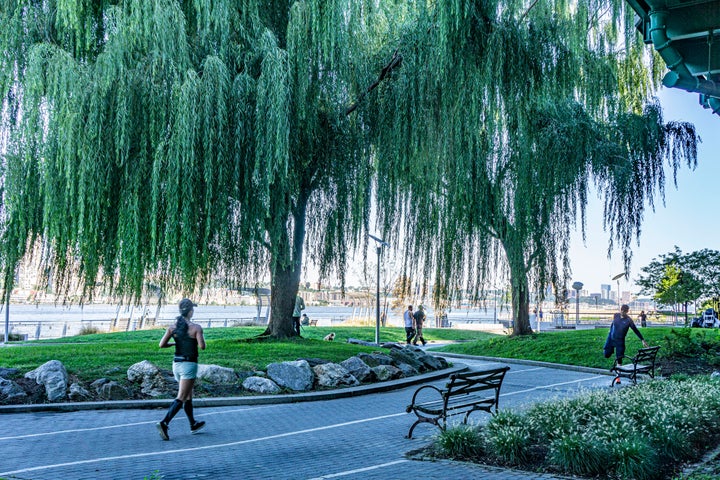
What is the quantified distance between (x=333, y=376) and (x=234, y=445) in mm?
6131

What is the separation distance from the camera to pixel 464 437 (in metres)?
7.90

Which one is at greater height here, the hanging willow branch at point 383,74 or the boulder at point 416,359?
the hanging willow branch at point 383,74

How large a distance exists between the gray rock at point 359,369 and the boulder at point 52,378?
20.8 feet

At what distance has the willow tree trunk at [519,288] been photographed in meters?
19.7

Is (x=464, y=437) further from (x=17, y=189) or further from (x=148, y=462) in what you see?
(x=17, y=189)

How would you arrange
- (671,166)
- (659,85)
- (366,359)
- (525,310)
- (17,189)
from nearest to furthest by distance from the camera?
(17,189) < (366,359) < (671,166) < (659,85) < (525,310)

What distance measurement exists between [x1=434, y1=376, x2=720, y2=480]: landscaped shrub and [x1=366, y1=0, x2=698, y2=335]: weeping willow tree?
630cm

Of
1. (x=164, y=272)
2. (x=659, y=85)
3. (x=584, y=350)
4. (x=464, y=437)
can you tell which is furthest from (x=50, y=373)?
(x=659, y=85)

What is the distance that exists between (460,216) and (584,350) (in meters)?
8.53

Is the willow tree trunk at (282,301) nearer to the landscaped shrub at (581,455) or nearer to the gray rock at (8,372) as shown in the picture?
the gray rock at (8,372)

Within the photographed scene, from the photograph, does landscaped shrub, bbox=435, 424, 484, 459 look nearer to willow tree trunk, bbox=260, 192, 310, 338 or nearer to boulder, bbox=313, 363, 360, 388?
boulder, bbox=313, 363, 360, 388

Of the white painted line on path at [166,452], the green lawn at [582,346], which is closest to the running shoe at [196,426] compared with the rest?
the white painted line on path at [166,452]

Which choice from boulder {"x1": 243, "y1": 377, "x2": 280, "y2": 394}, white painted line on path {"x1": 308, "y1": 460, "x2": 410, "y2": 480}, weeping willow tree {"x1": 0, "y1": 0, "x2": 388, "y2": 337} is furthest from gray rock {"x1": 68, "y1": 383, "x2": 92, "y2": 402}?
white painted line on path {"x1": 308, "y1": 460, "x2": 410, "y2": 480}

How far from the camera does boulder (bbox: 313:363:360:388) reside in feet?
47.6
